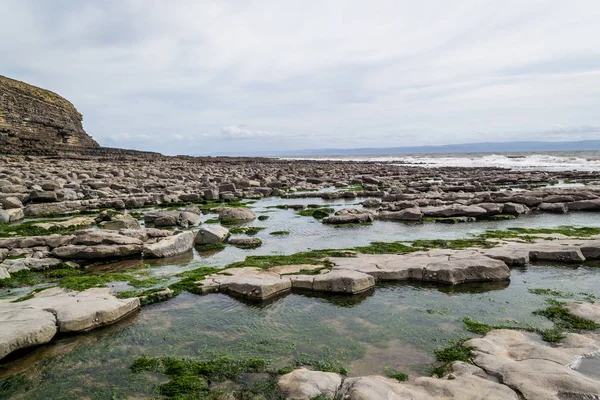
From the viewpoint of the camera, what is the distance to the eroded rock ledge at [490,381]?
3740 millimetres

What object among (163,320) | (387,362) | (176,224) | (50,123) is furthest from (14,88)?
(387,362)

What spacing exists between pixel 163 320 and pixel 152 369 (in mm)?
1471

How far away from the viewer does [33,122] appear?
4841 cm

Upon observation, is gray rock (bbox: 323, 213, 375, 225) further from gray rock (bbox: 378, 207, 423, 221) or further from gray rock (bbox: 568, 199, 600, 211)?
gray rock (bbox: 568, 199, 600, 211)

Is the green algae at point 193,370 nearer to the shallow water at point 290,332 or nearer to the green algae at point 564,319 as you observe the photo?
the shallow water at point 290,332

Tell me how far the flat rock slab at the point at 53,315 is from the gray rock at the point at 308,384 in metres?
3.21

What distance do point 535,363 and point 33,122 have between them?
58493mm

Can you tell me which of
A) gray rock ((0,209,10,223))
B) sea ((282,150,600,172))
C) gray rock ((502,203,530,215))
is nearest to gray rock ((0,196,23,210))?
gray rock ((0,209,10,223))

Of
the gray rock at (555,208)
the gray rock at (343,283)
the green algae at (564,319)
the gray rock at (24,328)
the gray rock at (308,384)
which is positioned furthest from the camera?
the gray rock at (555,208)

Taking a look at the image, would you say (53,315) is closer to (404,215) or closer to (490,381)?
(490,381)

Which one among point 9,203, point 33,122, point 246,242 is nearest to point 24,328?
point 246,242

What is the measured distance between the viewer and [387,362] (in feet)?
16.0

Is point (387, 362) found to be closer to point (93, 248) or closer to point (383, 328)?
point (383, 328)

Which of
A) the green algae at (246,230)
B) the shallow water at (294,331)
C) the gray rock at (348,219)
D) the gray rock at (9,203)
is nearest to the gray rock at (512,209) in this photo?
the gray rock at (348,219)
